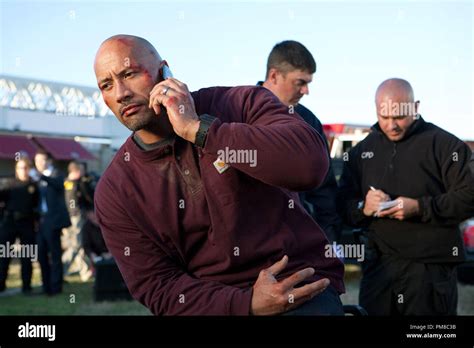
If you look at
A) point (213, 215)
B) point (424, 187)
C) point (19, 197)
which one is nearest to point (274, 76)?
point (424, 187)

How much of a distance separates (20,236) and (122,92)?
785cm

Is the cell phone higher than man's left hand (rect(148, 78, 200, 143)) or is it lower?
higher

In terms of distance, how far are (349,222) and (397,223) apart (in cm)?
32

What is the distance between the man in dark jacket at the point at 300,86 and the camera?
4.11m

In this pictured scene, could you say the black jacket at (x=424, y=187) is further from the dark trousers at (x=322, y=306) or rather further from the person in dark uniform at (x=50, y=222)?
the person in dark uniform at (x=50, y=222)

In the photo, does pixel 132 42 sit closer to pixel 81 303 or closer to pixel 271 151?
pixel 271 151

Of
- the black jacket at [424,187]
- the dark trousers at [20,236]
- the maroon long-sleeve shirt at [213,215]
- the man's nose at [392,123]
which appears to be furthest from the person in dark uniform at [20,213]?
the maroon long-sleeve shirt at [213,215]

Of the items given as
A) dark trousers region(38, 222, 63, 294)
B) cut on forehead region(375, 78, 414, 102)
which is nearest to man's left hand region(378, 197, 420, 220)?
cut on forehead region(375, 78, 414, 102)

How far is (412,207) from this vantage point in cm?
374

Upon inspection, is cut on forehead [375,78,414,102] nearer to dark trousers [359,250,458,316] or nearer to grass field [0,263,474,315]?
dark trousers [359,250,458,316]

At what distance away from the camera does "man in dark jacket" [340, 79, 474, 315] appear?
374 centimetres

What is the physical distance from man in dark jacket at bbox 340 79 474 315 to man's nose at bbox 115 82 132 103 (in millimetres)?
2112

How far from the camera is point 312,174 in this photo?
1920 millimetres

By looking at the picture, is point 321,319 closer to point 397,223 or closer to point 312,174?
point 312,174
